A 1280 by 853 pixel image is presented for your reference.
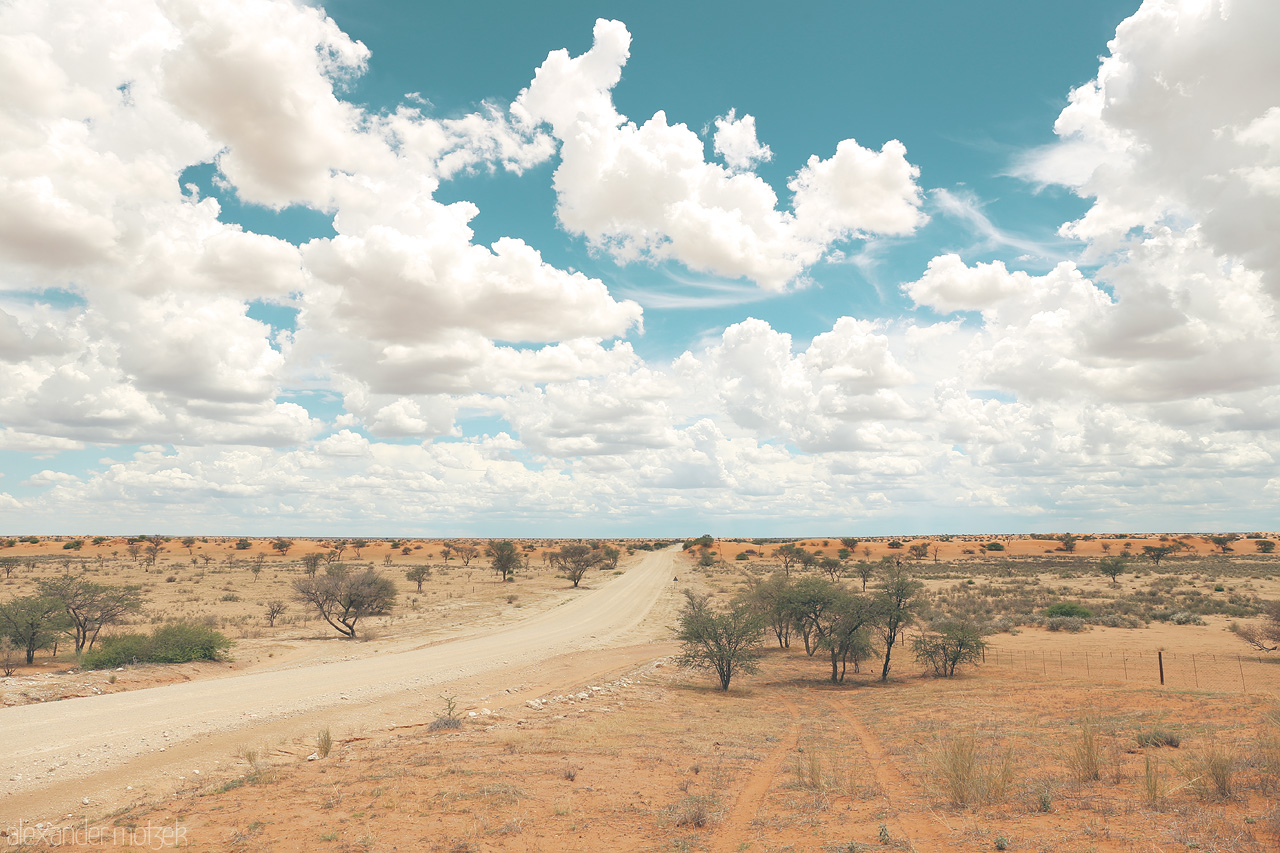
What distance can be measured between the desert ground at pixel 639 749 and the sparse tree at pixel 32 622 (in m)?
1.15

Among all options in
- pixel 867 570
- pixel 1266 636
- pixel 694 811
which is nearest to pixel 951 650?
pixel 1266 636

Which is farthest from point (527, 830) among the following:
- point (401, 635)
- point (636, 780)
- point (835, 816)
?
point (401, 635)

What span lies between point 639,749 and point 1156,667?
24.3m

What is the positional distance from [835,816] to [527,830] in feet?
17.1

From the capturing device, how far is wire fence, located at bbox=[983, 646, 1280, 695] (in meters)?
23.2

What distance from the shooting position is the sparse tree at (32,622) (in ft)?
95.4

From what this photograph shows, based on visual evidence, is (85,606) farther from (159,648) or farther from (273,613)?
(273,613)

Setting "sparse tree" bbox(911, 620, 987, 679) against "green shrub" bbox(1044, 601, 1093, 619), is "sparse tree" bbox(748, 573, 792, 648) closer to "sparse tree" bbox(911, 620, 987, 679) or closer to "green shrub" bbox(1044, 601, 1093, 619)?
"sparse tree" bbox(911, 620, 987, 679)

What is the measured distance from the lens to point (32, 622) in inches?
1152

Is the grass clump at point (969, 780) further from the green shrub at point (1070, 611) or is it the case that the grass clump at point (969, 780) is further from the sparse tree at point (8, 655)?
the green shrub at point (1070, 611)

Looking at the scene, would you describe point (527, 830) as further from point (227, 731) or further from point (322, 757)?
point (227, 731)

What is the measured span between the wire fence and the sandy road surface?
1865 centimetres

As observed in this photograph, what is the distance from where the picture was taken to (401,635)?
132 feet

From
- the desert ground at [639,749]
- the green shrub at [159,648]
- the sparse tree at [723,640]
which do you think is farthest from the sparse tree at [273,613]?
the sparse tree at [723,640]
